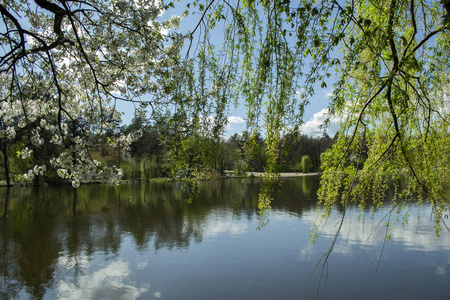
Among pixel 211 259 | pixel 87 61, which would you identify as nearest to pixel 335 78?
pixel 87 61

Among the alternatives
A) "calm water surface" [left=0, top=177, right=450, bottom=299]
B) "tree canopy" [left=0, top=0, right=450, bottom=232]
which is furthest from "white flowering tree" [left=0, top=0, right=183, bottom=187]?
"calm water surface" [left=0, top=177, right=450, bottom=299]

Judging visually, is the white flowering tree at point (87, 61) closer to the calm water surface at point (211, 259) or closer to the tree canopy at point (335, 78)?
the tree canopy at point (335, 78)

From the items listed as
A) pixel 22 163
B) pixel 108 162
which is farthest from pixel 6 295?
pixel 108 162

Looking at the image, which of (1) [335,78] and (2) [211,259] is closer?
(1) [335,78]

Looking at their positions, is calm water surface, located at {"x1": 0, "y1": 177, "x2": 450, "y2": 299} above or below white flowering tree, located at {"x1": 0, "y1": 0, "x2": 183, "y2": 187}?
below

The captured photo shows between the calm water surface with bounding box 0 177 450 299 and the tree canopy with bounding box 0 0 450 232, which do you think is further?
the calm water surface with bounding box 0 177 450 299

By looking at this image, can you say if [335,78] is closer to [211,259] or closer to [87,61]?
[87,61]

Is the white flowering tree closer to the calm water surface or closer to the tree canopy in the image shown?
the tree canopy

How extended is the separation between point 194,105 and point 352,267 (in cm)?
662

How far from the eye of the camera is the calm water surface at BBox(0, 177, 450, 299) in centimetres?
625

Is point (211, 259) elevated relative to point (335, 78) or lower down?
lower down

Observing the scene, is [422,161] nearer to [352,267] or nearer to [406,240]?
[352,267]

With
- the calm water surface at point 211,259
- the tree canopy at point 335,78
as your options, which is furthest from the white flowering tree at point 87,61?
the calm water surface at point 211,259

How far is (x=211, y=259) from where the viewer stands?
26.4ft
